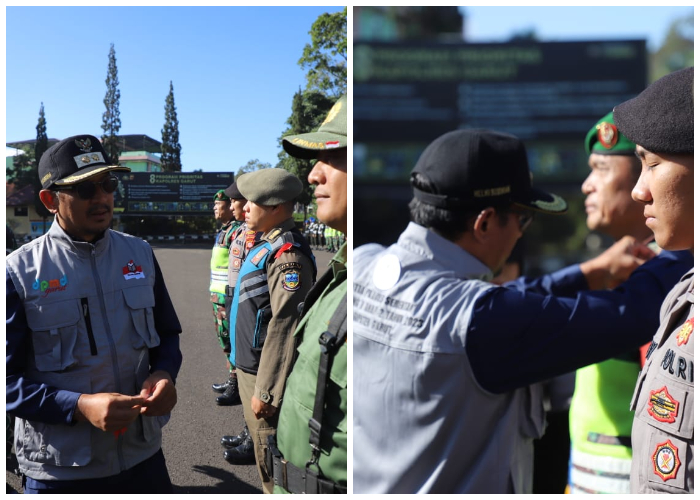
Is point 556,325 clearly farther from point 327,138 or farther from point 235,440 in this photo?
point 235,440

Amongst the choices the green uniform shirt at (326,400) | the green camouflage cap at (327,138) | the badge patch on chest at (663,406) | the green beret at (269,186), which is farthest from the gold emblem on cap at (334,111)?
the green beret at (269,186)

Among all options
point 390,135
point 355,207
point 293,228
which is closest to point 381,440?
point 355,207

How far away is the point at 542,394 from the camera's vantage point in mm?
1623

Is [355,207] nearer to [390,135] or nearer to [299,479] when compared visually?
[390,135]

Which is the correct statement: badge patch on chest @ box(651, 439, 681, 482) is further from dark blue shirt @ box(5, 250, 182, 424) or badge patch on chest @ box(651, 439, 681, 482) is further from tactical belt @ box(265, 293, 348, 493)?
dark blue shirt @ box(5, 250, 182, 424)

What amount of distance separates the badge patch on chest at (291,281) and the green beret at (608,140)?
1.53 meters

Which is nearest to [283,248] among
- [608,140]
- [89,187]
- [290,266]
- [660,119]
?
[290,266]

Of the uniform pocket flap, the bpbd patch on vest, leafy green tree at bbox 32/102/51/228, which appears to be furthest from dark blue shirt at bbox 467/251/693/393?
leafy green tree at bbox 32/102/51/228

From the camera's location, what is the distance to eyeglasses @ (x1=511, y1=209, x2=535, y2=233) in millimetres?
1618

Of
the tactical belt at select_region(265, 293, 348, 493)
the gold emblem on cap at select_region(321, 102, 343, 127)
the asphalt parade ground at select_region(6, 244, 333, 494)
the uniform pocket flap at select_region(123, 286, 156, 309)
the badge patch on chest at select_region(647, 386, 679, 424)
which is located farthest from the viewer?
the asphalt parade ground at select_region(6, 244, 333, 494)

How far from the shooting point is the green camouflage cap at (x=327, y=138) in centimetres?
182

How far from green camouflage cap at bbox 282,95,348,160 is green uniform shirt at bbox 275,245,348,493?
1.02 ft

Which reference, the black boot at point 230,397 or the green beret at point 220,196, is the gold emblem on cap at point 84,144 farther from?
the green beret at point 220,196

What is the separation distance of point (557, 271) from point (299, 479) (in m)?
0.94
